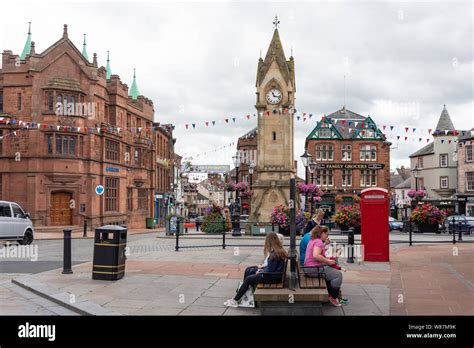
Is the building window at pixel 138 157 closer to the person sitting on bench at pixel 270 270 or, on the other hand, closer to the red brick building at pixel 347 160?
the red brick building at pixel 347 160

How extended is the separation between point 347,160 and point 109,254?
5669 cm

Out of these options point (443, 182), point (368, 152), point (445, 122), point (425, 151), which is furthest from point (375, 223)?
point (425, 151)

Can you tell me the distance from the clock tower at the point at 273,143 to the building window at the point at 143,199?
1953 centimetres

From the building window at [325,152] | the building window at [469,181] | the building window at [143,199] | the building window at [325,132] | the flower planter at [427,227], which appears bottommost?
the flower planter at [427,227]

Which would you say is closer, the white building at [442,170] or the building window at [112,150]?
the building window at [112,150]

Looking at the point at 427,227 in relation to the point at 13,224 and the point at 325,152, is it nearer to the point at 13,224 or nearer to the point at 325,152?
the point at 13,224

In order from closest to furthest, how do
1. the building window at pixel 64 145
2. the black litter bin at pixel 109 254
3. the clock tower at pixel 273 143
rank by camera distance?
the black litter bin at pixel 109 254 → the clock tower at pixel 273 143 → the building window at pixel 64 145

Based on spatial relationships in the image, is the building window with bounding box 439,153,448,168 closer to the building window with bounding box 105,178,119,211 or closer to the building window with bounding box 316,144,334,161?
the building window with bounding box 316,144,334,161

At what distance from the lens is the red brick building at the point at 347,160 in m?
64.7

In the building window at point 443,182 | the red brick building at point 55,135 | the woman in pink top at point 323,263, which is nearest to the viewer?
the woman in pink top at point 323,263

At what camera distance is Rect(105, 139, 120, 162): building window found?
3897 cm

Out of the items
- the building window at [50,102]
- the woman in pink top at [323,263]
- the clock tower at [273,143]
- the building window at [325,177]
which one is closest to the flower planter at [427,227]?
the clock tower at [273,143]

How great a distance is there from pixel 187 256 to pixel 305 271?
321 inches

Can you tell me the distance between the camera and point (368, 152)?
A: 65.4 m
